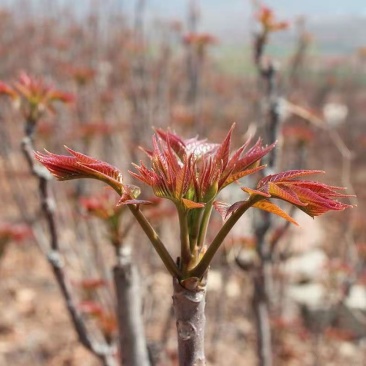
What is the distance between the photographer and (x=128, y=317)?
3.85ft

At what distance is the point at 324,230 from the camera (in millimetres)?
8266

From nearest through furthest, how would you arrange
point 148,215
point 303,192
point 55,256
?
point 303,192 → point 55,256 → point 148,215

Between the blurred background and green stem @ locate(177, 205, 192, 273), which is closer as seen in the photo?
green stem @ locate(177, 205, 192, 273)

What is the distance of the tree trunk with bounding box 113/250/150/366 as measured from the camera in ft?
3.85

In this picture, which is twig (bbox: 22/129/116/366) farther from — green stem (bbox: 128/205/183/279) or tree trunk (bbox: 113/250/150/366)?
green stem (bbox: 128/205/183/279)

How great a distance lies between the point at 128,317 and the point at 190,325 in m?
0.48

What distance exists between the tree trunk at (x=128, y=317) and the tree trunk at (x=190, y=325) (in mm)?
462

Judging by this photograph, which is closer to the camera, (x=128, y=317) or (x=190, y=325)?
(x=190, y=325)

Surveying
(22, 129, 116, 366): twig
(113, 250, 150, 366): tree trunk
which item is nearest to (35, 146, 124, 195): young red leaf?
(113, 250, 150, 366): tree trunk

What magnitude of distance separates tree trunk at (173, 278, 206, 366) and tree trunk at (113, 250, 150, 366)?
0.46 metres

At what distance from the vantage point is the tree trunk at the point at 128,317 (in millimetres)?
1175

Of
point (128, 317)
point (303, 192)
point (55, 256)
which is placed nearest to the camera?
point (303, 192)

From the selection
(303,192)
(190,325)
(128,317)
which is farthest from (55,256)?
(303,192)

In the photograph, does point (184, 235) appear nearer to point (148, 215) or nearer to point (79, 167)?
point (79, 167)
